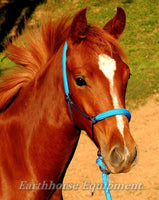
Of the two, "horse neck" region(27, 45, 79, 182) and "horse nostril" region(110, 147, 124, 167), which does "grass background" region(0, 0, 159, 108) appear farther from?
"horse nostril" region(110, 147, 124, 167)

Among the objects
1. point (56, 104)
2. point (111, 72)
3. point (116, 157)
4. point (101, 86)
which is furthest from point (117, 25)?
point (116, 157)

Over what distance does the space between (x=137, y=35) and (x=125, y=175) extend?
6396 mm

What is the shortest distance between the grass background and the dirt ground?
48.6 inches

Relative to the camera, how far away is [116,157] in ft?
7.57

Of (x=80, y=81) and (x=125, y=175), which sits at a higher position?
(x=80, y=81)

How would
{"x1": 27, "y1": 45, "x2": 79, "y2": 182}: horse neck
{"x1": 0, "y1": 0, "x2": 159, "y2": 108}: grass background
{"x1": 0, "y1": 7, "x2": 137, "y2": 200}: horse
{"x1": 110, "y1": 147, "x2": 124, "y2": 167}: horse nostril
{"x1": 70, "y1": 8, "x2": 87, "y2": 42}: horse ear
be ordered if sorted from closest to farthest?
{"x1": 110, "y1": 147, "x2": 124, "y2": 167}: horse nostril → {"x1": 0, "y1": 7, "x2": 137, "y2": 200}: horse → {"x1": 70, "y1": 8, "x2": 87, "y2": 42}: horse ear → {"x1": 27, "y1": 45, "x2": 79, "y2": 182}: horse neck → {"x1": 0, "y1": 0, "x2": 159, "y2": 108}: grass background

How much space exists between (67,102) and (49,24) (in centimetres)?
87

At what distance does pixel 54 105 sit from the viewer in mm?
2764

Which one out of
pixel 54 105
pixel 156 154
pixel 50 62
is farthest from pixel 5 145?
pixel 156 154

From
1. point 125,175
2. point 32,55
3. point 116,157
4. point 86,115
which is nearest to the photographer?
point 116,157

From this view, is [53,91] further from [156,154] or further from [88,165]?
[156,154]

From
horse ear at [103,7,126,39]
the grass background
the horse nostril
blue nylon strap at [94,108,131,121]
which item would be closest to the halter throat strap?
blue nylon strap at [94,108,131,121]

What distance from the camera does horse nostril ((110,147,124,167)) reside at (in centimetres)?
229

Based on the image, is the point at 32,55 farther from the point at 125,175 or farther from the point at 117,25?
the point at 125,175
